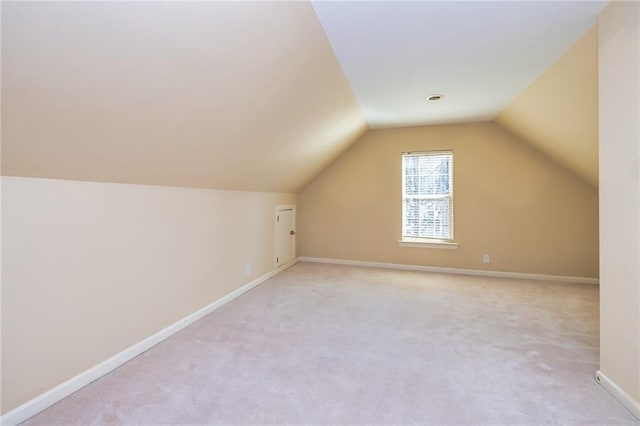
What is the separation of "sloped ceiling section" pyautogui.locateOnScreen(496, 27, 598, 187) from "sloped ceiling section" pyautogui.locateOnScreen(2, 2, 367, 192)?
6.04ft

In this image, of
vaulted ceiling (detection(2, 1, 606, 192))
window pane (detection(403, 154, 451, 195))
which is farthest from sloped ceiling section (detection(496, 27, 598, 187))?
window pane (detection(403, 154, 451, 195))

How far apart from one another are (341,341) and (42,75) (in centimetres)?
229

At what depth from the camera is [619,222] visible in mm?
1625

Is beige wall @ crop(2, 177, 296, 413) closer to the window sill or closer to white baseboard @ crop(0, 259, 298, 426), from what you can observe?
white baseboard @ crop(0, 259, 298, 426)

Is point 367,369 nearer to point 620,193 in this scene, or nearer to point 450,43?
point 620,193

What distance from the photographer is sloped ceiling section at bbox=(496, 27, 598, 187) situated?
2.27 metres

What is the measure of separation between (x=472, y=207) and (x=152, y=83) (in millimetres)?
4227

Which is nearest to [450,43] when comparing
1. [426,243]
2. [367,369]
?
[367,369]

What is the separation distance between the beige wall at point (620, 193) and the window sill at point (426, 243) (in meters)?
2.58

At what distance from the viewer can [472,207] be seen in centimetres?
428

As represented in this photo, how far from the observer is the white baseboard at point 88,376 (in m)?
1.43

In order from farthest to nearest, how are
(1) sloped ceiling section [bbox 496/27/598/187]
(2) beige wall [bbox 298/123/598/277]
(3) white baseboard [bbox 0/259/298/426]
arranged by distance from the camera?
(2) beige wall [bbox 298/123/598/277] < (1) sloped ceiling section [bbox 496/27/598/187] < (3) white baseboard [bbox 0/259/298/426]

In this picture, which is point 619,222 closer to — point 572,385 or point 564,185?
A: point 572,385

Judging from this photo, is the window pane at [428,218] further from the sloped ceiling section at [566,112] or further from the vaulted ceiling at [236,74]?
the vaulted ceiling at [236,74]
